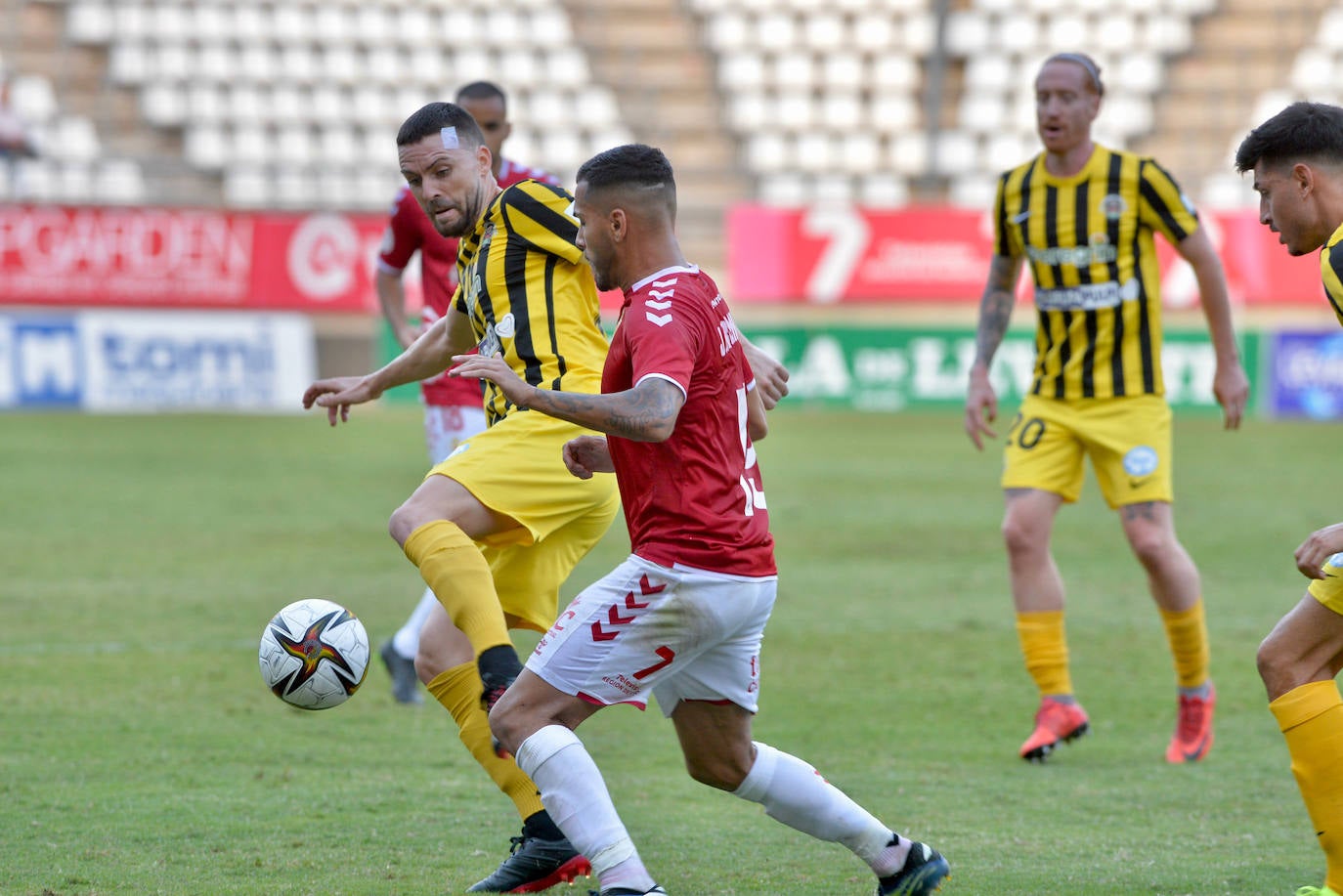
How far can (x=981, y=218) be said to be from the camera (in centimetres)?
2272

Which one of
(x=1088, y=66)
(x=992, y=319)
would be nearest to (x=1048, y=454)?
(x=992, y=319)

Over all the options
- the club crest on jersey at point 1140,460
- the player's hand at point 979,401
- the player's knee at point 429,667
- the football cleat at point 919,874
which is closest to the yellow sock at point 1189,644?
the club crest on jersey at point 1140,460

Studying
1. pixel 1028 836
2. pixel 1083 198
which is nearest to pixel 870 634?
pixel 1083 198

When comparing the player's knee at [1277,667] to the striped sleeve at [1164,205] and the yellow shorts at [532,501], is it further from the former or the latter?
the striped sleeve at [1164,205]

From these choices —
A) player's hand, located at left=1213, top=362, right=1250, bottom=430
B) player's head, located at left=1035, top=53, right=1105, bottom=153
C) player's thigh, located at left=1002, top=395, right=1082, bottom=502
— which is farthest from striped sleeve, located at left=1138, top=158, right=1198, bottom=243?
player's thigh, located at left=1002, top=395, right=1082, bottom=502

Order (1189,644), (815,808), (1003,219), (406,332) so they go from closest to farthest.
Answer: (815,808) < (1189,644) < (1003,219) < (406,332)

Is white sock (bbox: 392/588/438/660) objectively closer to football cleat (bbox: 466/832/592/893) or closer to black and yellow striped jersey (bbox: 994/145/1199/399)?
football cleat (bbox: 466/832/592/893)

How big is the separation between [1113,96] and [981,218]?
501cm

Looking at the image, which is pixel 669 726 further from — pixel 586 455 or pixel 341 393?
pixel 586 455

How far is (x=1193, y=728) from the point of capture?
19.2 ft

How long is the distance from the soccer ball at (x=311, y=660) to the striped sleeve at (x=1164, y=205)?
3426 millimetres

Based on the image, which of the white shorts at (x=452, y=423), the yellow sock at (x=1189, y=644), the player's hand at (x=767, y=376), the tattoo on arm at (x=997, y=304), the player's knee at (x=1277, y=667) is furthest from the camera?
the white shorts at (x=452, y=423)

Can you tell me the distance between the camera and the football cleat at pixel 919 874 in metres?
3.91

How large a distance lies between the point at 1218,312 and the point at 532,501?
294 cm
